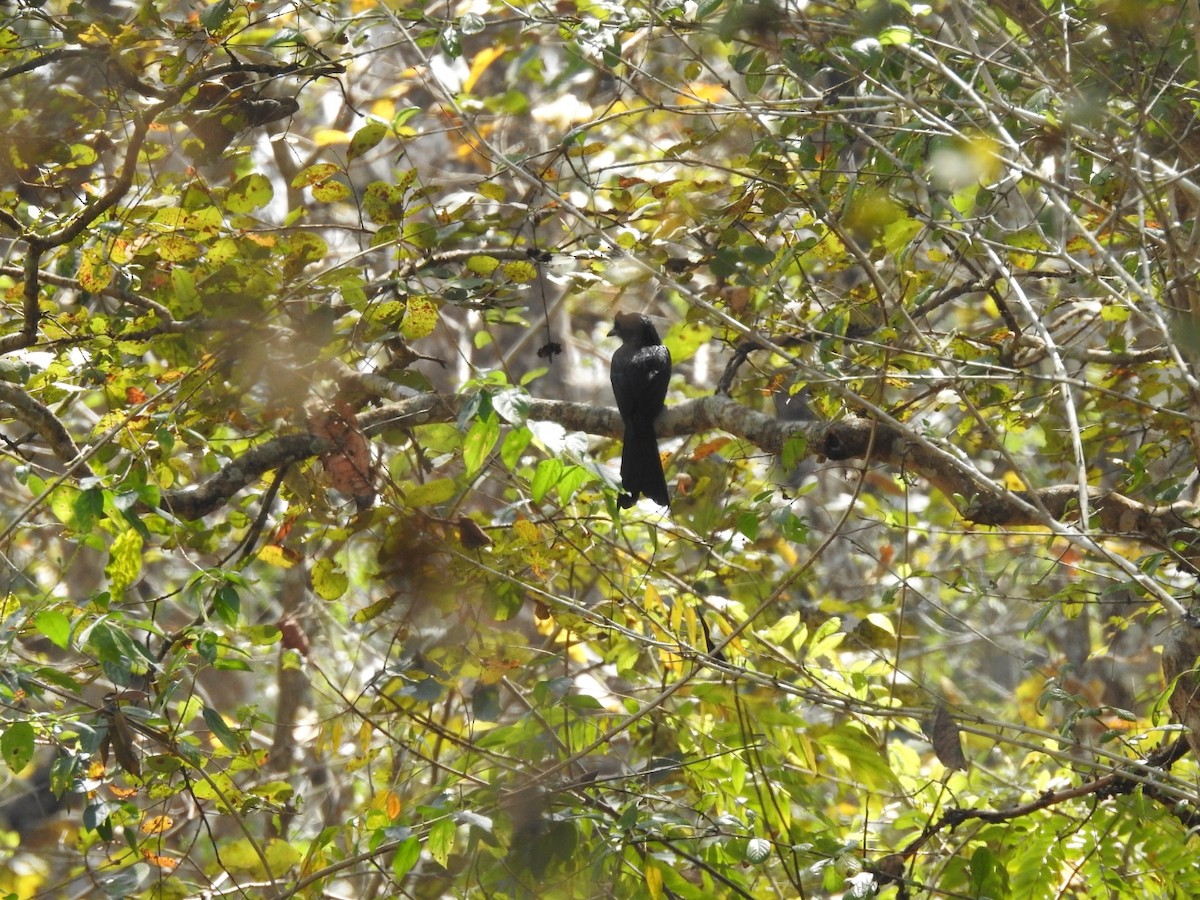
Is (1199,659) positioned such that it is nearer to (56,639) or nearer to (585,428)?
(585,428)

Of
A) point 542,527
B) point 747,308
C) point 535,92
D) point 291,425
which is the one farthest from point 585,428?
point 535,92

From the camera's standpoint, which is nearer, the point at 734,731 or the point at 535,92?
the point at 734,731

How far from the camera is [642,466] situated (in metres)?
3.28

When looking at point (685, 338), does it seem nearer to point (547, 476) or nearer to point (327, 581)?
point (327, 581)

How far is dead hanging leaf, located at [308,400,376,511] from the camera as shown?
3090 millimetres

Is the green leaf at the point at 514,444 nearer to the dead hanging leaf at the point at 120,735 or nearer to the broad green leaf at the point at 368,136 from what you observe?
the dead hanging leaf at the point at 120,735

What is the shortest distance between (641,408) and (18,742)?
1.94 meters

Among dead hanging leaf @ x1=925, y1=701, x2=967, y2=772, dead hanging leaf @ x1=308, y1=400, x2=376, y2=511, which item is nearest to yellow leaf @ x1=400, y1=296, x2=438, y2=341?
dead hanging leaf @ x1=308, y1=400, x2=376, y2=511

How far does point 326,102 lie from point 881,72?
5.09 m

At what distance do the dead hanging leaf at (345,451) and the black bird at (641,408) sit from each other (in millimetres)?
715

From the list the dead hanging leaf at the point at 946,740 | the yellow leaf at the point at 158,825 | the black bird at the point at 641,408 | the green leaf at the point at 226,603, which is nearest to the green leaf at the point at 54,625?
the green leaf at the point at 226,603

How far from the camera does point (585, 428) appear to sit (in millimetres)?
3420

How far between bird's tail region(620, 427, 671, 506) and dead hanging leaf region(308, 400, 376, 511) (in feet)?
2.37

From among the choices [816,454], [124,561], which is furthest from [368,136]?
[816,454]
